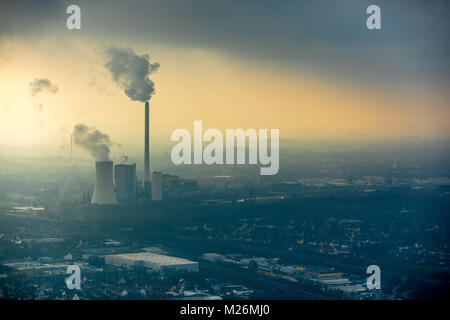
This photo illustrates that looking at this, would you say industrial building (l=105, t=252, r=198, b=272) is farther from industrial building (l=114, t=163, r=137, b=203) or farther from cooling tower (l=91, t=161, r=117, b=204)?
industrial building (l=114, t=163, r=137, b=203)

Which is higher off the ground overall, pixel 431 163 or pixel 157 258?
pixel 431 163

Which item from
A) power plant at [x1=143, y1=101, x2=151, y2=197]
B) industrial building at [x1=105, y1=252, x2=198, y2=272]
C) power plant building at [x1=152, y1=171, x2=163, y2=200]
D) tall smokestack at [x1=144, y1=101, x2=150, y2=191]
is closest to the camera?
industrial building at [x1=105, y1=252, x2=198, y2=272]

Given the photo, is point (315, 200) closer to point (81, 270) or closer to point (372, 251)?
point (372, 251)

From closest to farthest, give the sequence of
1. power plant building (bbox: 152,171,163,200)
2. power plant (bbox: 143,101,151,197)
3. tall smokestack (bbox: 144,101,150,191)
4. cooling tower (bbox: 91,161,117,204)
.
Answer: cooling tower (bbox: 91,161,117,204)
power plant (bbox: 143,101,151,197)
tall smokestack (bbox: 144,101,150,191)
power plant building (bbox: 152,171,163,200)

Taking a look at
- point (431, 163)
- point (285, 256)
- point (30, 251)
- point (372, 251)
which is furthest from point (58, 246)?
point (431, 163)

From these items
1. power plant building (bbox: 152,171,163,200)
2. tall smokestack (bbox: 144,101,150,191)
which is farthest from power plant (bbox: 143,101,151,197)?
power plant building (bbox: 152,171,163,200)

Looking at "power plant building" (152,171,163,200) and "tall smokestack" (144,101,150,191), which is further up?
"tall smokestack" (144,101,150,191)

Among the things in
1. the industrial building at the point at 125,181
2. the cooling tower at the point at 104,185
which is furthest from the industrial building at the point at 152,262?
the industrial building at the point at 125,181

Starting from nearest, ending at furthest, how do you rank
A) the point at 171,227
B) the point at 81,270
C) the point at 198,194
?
1. the point at 81,270
2. the point at 171,227
3. the point at 198,194
